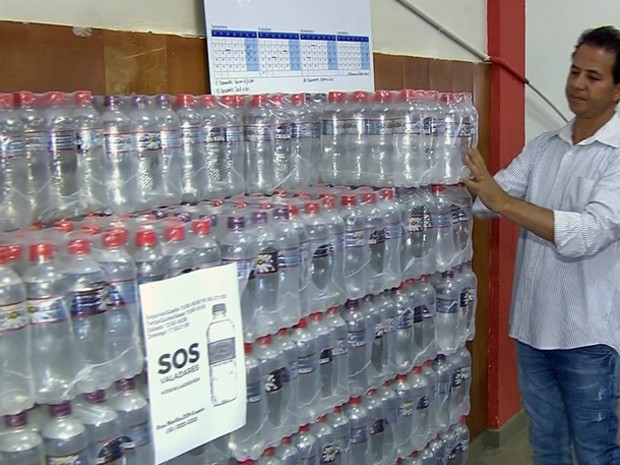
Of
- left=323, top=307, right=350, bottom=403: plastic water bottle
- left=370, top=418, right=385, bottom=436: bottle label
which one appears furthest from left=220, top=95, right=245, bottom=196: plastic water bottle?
left=370, top=418, right=385, bottom=436: bottle label

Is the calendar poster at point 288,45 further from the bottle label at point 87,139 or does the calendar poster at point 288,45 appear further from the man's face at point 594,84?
the man's face at point 594,84

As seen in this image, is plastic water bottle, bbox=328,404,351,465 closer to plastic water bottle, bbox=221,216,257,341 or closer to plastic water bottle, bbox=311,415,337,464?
plastic water bottle, bbox=311,415,337,464

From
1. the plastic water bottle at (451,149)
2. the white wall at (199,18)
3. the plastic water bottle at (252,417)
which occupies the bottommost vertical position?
the plastic water bottle at (252,417)

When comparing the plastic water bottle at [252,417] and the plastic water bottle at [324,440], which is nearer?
the plastic water bottle at [252,417]

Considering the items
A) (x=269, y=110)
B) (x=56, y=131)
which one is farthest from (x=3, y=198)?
(x=269, y=110)

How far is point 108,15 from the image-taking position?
78.4 inches

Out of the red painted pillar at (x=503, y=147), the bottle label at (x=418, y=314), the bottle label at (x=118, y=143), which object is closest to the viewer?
the bottle label at (x=118, y=143)

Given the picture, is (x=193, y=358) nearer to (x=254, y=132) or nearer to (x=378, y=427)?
(x=254, y=132)

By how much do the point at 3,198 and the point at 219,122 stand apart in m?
0.65

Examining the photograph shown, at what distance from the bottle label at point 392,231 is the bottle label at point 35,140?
1.11 m

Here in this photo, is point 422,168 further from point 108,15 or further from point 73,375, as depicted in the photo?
point 73,375

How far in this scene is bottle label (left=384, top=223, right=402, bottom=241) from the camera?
2439 millimetres

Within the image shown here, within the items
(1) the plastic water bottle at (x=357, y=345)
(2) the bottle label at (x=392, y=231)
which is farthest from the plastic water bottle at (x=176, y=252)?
(2) the bottle label at (x=392, y=231)

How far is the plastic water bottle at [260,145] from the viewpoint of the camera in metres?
2.21
